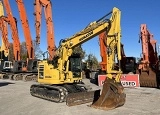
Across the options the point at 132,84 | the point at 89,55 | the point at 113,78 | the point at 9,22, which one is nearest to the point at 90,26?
the point at 113,78

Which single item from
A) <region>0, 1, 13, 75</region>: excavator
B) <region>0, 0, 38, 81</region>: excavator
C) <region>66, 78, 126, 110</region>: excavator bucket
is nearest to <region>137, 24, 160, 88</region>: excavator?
<region>66, 78, 126, 110</region>: excavator bucket

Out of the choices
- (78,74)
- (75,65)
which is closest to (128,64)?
(78,74)

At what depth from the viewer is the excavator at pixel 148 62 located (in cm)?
2052

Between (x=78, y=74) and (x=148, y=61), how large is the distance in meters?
8.71

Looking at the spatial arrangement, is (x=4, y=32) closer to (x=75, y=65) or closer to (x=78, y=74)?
(x=75, y=65)

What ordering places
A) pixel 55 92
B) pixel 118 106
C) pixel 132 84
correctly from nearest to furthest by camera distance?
1. pixel 118 106
2. pixel 55 92
3. pixel 132 84

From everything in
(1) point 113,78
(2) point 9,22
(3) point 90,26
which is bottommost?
(1) point 113,78

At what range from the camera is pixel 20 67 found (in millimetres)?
30453

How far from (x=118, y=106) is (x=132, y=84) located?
9755 mm

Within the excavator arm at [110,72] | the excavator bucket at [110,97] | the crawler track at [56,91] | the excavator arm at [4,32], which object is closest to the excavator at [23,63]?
the excavator arm at [4,32]

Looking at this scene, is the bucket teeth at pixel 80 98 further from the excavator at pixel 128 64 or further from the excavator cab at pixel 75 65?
the excavator at pixel 128 64

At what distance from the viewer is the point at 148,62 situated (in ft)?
70.1

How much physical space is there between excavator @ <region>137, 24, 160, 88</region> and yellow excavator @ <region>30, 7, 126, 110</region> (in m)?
7.38

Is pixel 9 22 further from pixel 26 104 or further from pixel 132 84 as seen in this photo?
pixel 26 104
